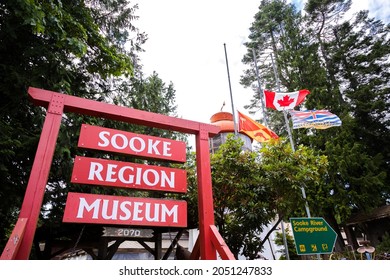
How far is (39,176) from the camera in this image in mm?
2568

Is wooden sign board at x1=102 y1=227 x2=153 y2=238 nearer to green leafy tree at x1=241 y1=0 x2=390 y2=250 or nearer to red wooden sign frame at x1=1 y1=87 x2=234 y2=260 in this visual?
red wooden sign frame at x1=1 y1=87 x2=234 y2=260

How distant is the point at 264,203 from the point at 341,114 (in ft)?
38.3

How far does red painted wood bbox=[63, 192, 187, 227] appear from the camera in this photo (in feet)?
8.93

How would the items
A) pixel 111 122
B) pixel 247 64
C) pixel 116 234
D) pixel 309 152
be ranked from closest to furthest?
1. pixel 116 234
2. pixel 111 122
3. pixel 309 152
4. pixel 247 64

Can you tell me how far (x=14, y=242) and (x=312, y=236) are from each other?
17.4 ft

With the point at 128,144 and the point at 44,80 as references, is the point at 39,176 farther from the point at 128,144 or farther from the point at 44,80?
the point at 44,80

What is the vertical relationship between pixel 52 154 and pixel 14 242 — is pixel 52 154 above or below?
above

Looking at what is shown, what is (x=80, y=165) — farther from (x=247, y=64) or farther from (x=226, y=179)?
(x=247, y=64)

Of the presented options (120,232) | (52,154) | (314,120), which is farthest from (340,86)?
(52,154)

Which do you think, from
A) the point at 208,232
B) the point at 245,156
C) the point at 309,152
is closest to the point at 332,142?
the point at 309,152

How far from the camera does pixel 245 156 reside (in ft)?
21.5

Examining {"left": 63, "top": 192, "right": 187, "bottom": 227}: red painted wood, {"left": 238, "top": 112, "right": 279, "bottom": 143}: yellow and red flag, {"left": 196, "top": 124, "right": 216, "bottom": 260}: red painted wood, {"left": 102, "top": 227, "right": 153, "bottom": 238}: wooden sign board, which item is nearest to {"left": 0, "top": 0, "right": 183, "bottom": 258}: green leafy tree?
{"left": 102, "top": 227, "right": 153, "bottom": 238}: wooden sign board

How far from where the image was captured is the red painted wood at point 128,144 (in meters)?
3.11
